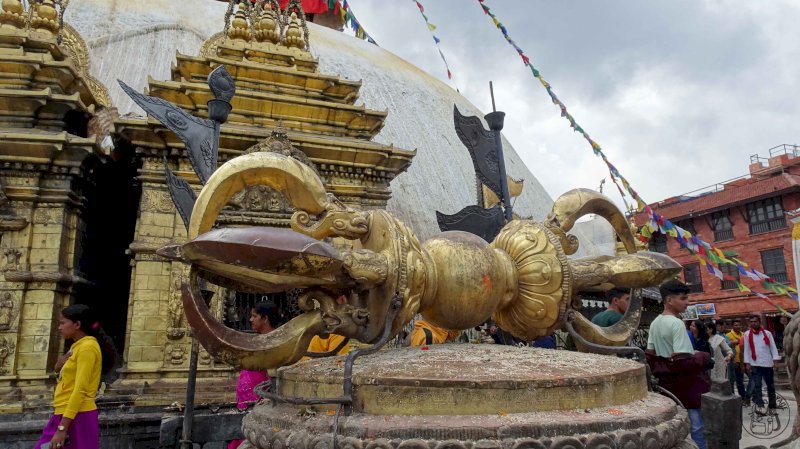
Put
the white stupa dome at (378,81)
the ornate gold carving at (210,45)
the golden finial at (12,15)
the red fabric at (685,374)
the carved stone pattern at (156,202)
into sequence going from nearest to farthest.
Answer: the red fabric at (685,374) → the carved stone pattern at (156,202) → the golden finial at (12,15) → the ornate gold carving at (210,45) → the white stupa dome at (378,81)

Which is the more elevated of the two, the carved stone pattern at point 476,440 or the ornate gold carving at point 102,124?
the ornate gold carving at point 102,124

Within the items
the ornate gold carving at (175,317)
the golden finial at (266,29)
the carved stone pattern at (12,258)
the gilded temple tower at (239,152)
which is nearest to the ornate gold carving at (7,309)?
the carved stone pattern at (12,258)

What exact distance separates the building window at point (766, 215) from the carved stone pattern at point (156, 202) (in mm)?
23388

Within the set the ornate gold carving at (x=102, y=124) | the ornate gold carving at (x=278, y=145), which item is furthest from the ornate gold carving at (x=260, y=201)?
the ornate gold carving at (x=102, y=124)

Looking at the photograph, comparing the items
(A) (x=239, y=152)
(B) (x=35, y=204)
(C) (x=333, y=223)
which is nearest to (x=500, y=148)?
(C) (x=333, y=223)

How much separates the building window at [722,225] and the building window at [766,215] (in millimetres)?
986

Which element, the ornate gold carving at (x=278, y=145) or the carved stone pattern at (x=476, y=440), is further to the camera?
the ornate gold carving at (x=278, y=145)

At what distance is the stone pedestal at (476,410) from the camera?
1.35 metres

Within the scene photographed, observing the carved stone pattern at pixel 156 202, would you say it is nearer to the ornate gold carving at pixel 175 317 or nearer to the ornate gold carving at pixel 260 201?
the ornate gold carving at pixel 260 201

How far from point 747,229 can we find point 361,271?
26271 millimetres

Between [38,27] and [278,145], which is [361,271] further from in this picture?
[38,27]

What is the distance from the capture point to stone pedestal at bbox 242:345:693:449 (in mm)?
1349

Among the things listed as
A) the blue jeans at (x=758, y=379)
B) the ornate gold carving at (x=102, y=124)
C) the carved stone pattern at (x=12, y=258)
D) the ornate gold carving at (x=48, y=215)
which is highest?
the ornate gold carving at (x=102, y=124)

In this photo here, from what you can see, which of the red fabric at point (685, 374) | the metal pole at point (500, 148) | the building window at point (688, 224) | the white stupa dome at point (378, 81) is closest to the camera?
the metal pole at point (500, 148)
